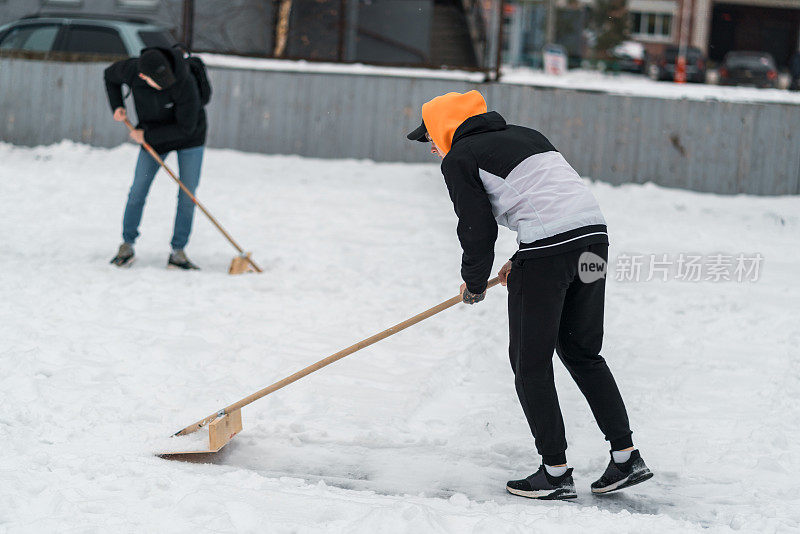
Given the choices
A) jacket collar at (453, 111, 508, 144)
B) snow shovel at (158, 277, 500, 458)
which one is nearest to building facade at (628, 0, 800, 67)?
snow shovel at (158, 277, 500, 458)

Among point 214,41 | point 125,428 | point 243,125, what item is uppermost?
point 214,41

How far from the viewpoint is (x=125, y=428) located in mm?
3914

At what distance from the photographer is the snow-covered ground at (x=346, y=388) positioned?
125 inches

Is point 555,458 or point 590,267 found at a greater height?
point 590,267

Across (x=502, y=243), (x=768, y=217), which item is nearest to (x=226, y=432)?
(x=502, y=243)

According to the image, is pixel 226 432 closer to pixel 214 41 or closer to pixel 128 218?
pixel 128 218

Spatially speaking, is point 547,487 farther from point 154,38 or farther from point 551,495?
point 154,38

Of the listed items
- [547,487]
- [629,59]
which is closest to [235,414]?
[547,487]

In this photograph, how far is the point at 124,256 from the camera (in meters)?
6.70

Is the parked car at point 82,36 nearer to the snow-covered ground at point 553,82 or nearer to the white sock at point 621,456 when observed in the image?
the snow-covered ground at point 553,82

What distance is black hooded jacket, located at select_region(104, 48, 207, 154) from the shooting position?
6328 millimetres

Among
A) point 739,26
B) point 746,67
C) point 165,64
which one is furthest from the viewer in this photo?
point 739,26

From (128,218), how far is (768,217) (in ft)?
21.3

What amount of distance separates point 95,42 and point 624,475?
395 inches
